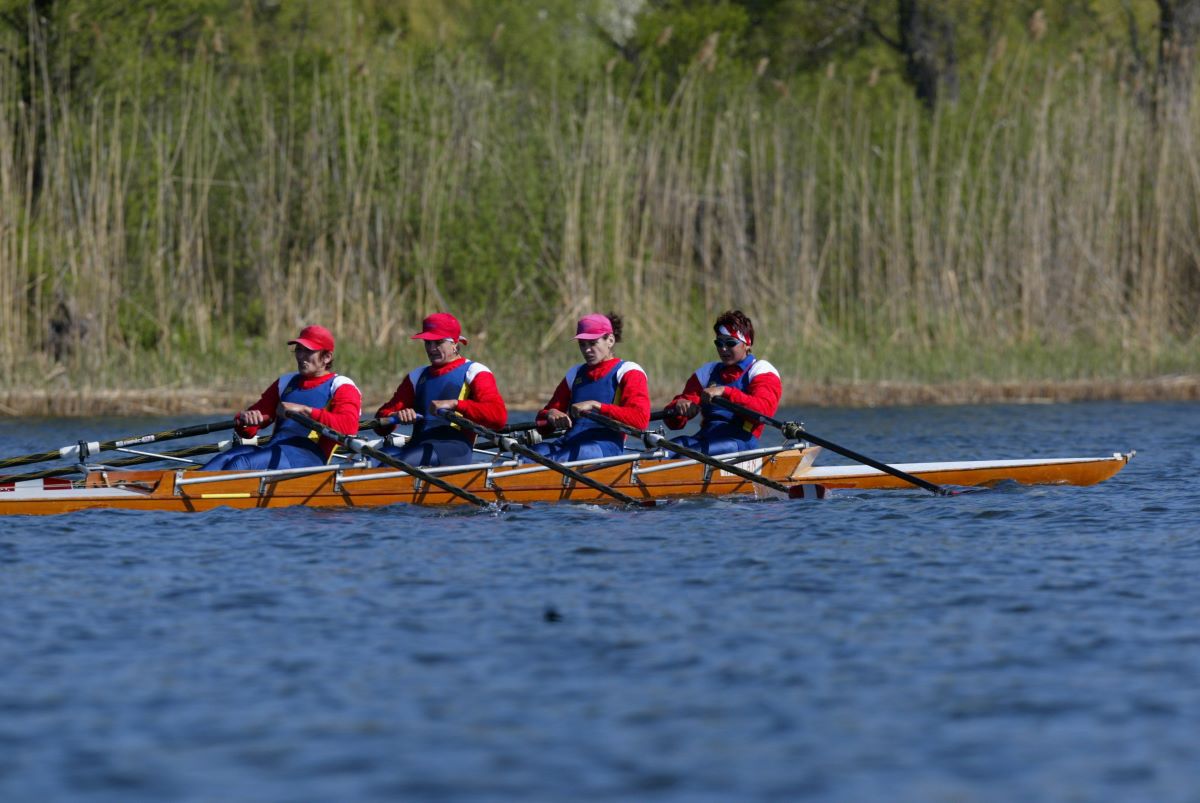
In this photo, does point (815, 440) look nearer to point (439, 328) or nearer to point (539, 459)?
point (539, 459)

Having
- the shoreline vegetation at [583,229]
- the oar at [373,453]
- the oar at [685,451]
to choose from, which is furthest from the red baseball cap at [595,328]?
the shoreline vegetation at [583,229]

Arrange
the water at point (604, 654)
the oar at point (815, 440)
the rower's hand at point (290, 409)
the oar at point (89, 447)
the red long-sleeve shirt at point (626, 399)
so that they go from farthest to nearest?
1. the oar at point (815, 440)
2. the red long-sleeve shirt at point (626, 399)
3. the oar at point (89, 447)
4. the rower's hand at point (290, 409)
5. the water at point (604, 654)

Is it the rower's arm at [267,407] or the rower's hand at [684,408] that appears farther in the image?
the rower's hand at [684,408]

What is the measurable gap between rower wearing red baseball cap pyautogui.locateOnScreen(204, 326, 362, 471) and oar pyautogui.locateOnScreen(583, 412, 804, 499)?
1.46m

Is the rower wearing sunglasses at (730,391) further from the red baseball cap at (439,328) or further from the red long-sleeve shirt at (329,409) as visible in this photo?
the red long-sleeve shirt at (329,409)

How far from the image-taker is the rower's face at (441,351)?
11.0 meters

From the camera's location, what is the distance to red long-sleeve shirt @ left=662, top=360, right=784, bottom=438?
11359 millimetres

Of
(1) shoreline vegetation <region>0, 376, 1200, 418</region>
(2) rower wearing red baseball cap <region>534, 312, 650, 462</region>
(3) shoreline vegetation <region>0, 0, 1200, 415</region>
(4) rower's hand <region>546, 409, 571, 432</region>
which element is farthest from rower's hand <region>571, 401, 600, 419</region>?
(3) shoreline vegetation <region>0, 0, 1200, 415</region>

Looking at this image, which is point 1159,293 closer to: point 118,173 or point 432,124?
point 432,124

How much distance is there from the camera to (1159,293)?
18766mm

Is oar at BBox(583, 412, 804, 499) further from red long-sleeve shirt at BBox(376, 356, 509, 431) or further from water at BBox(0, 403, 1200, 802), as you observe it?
red long-sleeve shirt at BBox(376, 356, 509, 431)

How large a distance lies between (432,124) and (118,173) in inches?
123

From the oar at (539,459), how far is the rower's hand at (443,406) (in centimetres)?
3

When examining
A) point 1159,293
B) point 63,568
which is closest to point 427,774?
point 63,568
